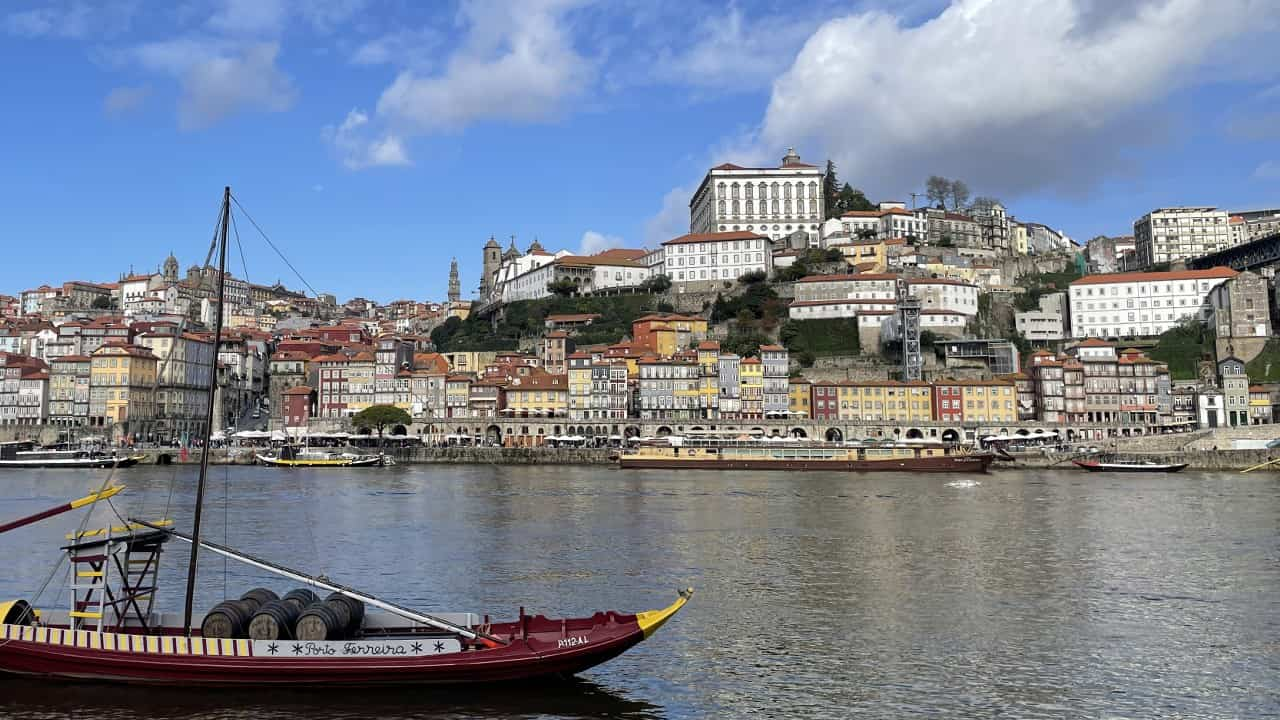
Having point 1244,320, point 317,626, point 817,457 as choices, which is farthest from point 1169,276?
point 317,626

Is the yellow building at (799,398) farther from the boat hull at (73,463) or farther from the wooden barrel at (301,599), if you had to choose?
the wooden barrel at (301,599)

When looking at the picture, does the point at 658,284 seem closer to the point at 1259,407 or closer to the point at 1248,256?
the point at 1259,407

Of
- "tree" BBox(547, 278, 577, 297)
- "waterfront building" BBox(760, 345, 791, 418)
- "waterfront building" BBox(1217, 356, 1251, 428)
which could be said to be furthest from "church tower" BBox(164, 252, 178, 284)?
"waterfront building" BBox(1217, 356, 1251, 428)

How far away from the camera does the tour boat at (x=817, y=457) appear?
6462cm

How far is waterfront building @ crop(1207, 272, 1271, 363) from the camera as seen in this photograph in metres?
85.3

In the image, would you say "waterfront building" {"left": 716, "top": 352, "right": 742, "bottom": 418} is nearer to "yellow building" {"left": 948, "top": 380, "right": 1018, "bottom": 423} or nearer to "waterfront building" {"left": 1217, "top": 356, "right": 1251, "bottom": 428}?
"yellow building" {"left": 948, "top": 380, "right": 1018, "bottom": 423}

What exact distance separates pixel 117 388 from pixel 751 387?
172 feet

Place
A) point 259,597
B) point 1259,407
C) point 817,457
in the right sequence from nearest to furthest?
1. point 259,597
2. point 817,457
3. point 1259,407

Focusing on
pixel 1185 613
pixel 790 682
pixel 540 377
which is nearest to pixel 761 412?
pixel 540 377

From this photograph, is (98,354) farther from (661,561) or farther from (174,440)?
(661,561)

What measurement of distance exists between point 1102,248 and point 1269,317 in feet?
164

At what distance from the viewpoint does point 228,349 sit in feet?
332

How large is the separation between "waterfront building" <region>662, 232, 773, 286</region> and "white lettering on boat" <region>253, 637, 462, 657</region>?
88.6 metres

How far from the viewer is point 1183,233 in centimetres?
11912
